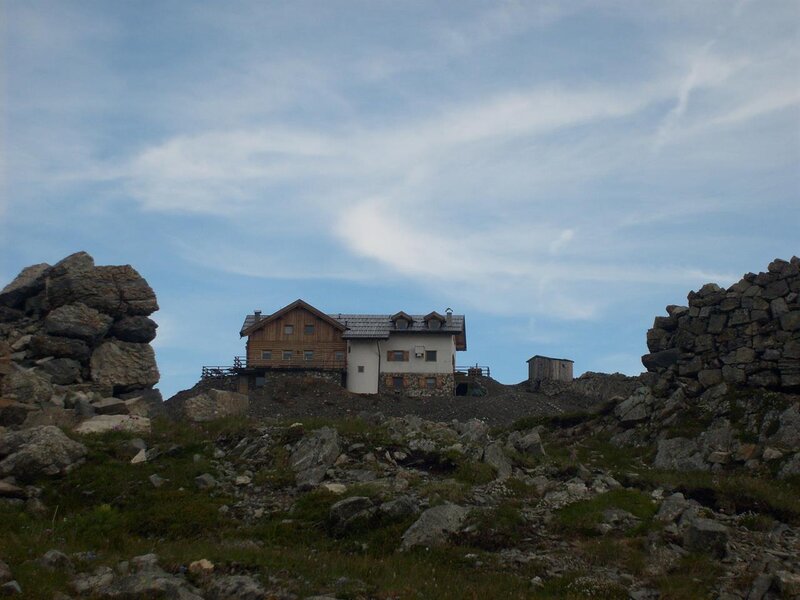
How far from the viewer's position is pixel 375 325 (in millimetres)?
81625

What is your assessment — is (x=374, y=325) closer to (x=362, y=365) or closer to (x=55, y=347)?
(x=362, y=365)

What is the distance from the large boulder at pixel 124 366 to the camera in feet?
99.4

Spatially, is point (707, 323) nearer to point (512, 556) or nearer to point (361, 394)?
point (512, 556)

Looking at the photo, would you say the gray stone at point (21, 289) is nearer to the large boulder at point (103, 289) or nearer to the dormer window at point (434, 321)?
the large boulder at point (103, 289)

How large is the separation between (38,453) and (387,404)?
161 ft

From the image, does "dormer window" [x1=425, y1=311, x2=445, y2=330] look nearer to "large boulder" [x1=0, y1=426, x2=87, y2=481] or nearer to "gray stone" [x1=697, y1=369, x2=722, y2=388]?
"gray stone" [x1=697, y1=369, x2=722, y2=388]

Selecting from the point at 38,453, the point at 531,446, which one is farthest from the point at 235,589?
the point at 531,446

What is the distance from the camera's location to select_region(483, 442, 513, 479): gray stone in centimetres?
2198

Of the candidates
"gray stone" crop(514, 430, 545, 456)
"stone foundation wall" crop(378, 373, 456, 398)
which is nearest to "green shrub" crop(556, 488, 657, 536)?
"gray stone" crop(514, 430, 545, 456)

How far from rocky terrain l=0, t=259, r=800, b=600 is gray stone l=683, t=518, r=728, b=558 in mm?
36

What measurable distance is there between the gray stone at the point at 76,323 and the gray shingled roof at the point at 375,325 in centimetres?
4839

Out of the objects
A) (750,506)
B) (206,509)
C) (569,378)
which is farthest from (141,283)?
(569,378)

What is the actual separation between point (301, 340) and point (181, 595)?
6696 cm

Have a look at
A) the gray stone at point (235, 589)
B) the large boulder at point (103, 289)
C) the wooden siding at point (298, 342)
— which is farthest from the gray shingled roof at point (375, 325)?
the gray stone at point (235, 589)
